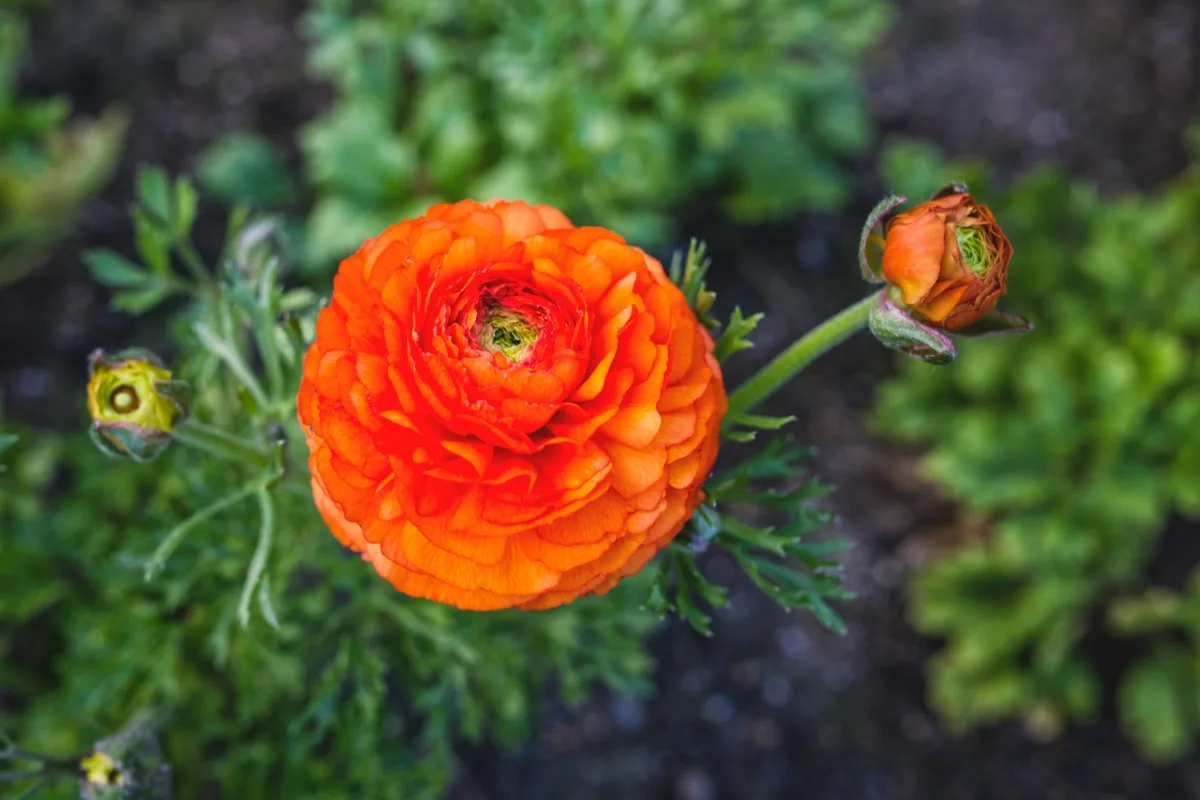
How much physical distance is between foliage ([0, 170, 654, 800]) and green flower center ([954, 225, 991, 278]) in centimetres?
82

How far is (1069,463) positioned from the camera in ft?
8.98

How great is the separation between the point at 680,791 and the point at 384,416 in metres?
1.96

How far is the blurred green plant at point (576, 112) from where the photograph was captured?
2553mm

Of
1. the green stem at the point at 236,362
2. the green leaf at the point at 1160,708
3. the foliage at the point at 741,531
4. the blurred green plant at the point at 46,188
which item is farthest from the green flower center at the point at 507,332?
the green leaf at the point at 1160,708

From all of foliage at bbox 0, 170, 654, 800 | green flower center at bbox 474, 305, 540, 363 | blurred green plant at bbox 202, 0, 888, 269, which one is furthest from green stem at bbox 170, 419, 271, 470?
blurred green plant at bbox 202, 0, 888, 269

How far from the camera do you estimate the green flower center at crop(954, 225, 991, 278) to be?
1007 millimetres

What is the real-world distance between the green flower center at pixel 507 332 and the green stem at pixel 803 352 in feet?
0.98

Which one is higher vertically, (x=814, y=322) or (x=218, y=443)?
(x=218, y=443)

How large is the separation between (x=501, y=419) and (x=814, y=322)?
2.26 meters

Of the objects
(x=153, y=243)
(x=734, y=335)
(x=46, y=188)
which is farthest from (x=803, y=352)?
(x=46, y=188)

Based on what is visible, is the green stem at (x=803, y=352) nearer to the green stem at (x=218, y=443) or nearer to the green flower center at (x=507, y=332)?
the green flower center at (x=507, y=332)

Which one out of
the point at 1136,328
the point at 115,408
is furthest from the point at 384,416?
the point at 1136,328

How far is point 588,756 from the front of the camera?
258cm

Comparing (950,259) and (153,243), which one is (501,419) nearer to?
(950,259)
